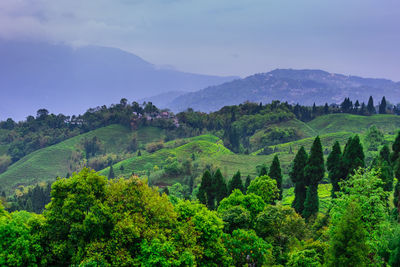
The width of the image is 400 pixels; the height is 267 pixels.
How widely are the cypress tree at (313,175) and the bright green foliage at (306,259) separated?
15.9 meters

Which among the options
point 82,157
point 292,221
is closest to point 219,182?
point 292,221

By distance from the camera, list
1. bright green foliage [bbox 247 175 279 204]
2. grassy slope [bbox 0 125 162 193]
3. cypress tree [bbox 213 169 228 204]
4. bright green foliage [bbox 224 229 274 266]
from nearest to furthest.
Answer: bright green foliage [bbox 224 229 274 266], bright green foliage [bbox 247 175 279 204], cypress tree [bbox 213 169 228 204], grassy slope [bbox 0 125 162 193]

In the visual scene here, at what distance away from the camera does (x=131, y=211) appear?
721 inches

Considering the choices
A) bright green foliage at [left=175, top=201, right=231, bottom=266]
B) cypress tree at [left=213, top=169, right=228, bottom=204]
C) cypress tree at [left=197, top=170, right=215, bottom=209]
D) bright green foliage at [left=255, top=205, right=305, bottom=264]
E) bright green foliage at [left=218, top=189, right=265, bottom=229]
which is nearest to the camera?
bright green foliage at [left=175, top=201, right=231, bottom=266]

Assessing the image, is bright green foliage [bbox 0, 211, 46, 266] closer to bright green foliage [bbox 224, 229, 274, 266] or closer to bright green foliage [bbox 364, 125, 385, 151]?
bright green foliage [bbox 224, 229, 274, 266]

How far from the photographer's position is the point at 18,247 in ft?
55.2

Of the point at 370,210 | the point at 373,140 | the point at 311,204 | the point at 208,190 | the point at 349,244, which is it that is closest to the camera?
the point at 349,244

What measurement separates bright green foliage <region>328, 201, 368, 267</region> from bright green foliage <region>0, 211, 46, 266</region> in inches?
597

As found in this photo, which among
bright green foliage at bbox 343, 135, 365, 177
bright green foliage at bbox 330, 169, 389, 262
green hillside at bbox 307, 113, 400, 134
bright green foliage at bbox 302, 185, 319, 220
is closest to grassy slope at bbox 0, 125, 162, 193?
green hillside at bbox 307, 113, 400, 134

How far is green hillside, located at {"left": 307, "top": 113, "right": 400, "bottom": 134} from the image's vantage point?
114 meters

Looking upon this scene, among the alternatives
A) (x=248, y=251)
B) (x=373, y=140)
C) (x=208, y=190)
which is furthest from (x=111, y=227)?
(x=373, y=140)

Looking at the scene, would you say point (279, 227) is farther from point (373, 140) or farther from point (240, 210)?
point (373, 140)

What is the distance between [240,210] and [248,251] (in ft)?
15.3

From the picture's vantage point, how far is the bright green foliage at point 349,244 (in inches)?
549
